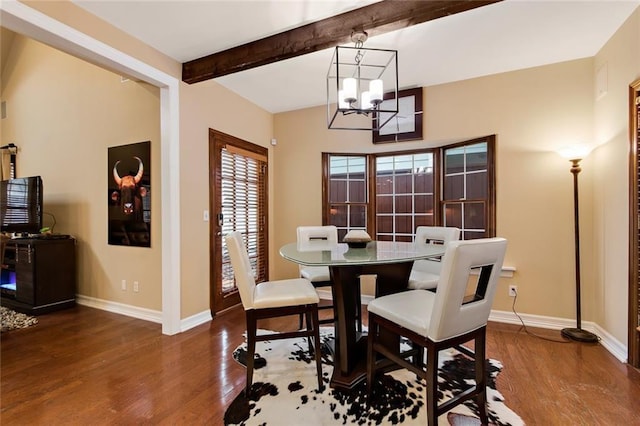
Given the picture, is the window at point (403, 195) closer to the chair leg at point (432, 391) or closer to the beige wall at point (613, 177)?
the beige wall at point (613, 177)

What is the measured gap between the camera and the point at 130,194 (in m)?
3.23

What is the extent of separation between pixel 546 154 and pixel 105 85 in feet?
16.2

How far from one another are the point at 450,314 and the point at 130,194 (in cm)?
337

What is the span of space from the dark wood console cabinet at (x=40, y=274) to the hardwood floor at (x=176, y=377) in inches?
23.1

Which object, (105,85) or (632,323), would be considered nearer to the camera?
(632,323)

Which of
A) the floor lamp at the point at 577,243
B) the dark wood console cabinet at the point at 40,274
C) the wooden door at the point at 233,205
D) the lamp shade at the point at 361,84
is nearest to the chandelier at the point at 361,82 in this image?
the lamp shade at the point at 361,84

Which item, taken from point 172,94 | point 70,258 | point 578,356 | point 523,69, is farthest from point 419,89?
point 70,258

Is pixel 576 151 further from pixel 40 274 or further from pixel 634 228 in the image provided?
pixel 40 274

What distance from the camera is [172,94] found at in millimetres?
2861

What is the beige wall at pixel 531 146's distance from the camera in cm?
287

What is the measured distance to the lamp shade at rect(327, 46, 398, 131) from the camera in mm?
2080

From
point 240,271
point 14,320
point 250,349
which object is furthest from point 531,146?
point 14,320

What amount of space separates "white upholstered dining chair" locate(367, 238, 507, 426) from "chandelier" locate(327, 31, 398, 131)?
1172 millimetres

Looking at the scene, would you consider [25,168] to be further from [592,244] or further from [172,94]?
[592,244]
